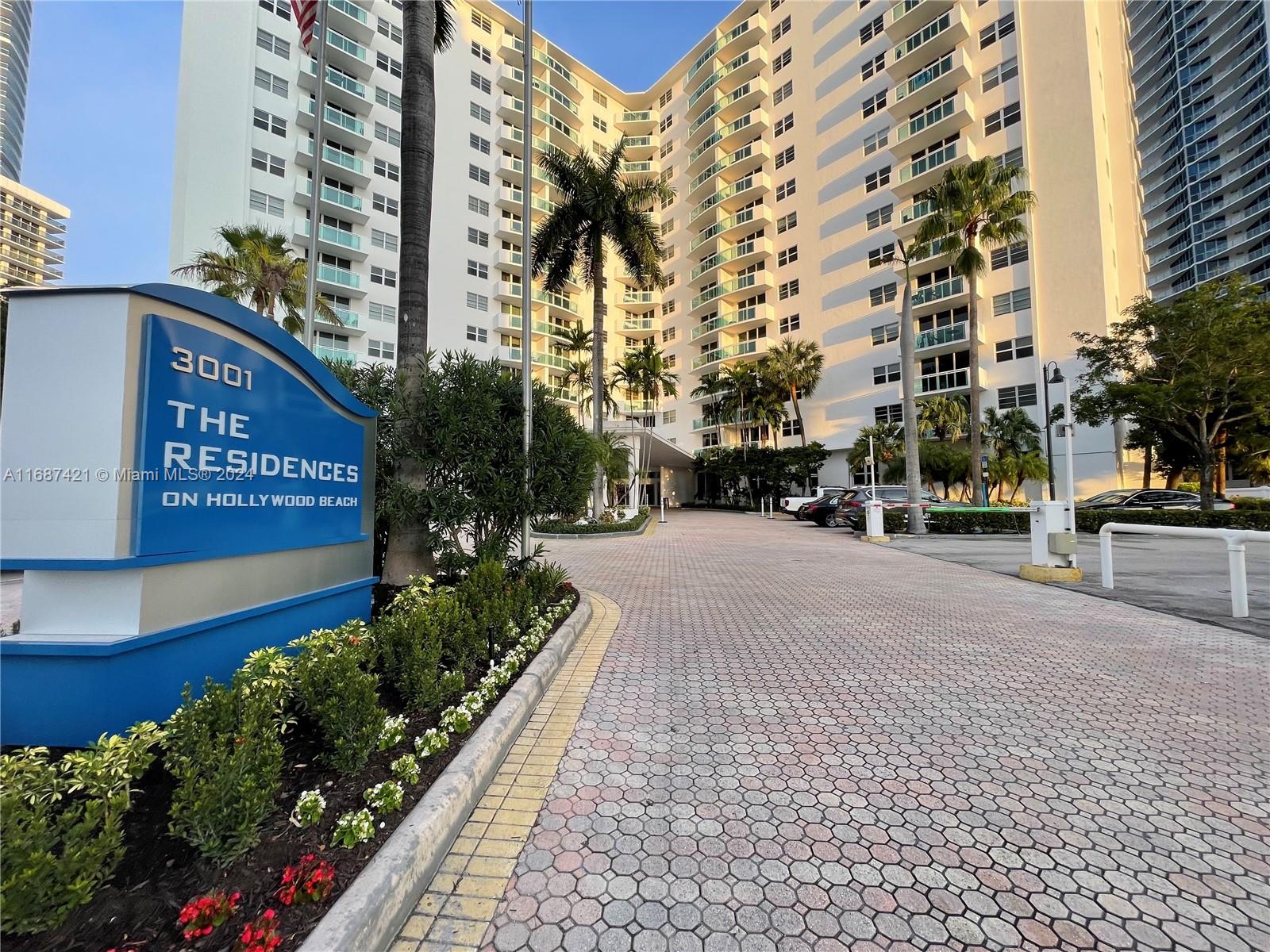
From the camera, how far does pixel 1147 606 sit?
7.32 metres

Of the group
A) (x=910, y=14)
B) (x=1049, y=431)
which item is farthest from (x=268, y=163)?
(x=1049, y=431)

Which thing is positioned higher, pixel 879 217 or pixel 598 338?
pixel 879 217

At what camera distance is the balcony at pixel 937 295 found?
29.8 metres

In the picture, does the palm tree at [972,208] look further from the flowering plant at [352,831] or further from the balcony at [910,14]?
the flowering plant at [352,831]

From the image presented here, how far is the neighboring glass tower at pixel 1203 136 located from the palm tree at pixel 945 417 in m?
54.3

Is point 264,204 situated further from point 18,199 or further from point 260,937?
point 260,937

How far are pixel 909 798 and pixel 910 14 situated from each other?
45951mm

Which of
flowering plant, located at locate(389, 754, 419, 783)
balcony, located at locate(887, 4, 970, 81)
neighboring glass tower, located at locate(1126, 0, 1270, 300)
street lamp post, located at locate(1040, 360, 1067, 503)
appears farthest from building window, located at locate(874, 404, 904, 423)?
neighboring glass tower, located at locate(1126, 0, 1270, 300)

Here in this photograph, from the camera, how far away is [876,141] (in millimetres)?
35625

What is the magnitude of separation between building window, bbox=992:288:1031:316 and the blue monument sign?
117ft

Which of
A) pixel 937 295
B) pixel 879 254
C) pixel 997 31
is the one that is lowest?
pixel 937 295

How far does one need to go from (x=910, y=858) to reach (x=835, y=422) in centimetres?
3836

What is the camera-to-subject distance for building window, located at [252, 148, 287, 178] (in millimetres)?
29062

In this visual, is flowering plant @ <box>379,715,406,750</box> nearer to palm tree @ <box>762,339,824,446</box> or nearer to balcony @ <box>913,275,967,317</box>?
balcony @ <box>913,275,967,317</box>
